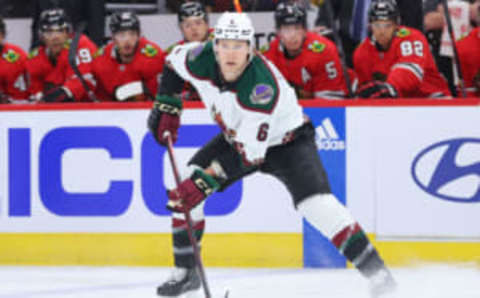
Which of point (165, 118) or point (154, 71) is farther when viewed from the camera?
point (154, 71)

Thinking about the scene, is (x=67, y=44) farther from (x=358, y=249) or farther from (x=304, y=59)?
(x=358, y=249)

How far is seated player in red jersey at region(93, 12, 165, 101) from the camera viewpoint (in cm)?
609

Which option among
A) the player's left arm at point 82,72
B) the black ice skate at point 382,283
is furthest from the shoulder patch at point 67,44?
the black ice skate at point 382,283

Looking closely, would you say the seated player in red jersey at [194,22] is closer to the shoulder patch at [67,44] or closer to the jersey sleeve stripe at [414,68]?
the shoulder patch at [67,44]

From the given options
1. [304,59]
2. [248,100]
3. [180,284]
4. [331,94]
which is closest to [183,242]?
[180,284]

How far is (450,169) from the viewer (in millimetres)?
5262

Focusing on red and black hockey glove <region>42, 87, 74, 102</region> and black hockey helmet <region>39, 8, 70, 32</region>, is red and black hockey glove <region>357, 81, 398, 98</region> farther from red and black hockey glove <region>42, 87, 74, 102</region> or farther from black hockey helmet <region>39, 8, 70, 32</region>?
black hockey helmet <region>39, 8, 70, 32</region>

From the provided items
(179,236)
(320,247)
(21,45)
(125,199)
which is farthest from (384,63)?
(21,45)

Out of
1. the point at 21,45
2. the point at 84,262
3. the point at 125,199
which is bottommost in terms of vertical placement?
the point at 84,262

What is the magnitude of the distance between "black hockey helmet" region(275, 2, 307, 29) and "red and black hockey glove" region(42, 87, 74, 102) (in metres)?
1.25

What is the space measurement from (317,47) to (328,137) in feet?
2.66

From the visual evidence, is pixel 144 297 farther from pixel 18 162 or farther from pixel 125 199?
pixel 18 162

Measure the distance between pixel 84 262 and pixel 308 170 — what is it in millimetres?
1785

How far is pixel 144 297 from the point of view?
4613 millimetres
